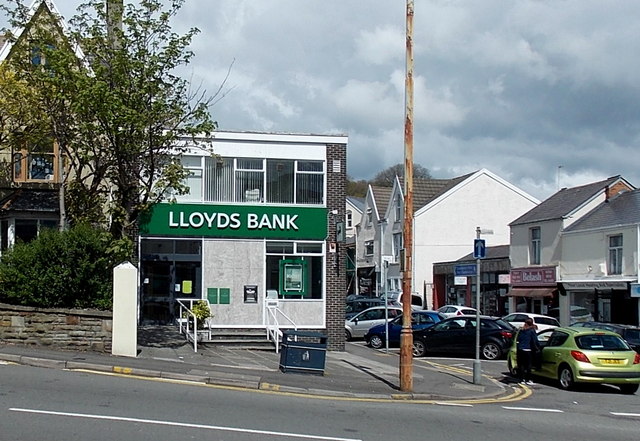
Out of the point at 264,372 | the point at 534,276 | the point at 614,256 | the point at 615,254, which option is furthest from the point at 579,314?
the point at 264,372

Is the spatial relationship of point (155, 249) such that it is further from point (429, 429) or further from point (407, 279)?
point (429, 429)

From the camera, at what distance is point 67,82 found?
770 inches

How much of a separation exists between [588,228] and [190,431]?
31.5 meters

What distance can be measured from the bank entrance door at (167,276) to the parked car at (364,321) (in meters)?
9.73

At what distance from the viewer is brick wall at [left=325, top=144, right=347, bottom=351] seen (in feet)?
84.8

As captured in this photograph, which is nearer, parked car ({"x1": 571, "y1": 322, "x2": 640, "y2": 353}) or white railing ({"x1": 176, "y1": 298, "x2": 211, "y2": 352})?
white railing ({"x1": 176, "y1": 298, "x2": 211, "y2": 352})

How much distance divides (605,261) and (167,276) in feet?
67.8

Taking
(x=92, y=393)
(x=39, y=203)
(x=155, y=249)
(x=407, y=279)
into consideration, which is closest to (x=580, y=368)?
(x=407, y=279)

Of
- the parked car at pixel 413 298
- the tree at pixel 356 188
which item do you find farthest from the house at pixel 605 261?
the tree at pixel 356 188

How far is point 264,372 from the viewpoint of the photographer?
1808 cm

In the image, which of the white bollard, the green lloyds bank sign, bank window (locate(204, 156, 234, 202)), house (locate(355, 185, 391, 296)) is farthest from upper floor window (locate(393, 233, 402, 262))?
the white bollard

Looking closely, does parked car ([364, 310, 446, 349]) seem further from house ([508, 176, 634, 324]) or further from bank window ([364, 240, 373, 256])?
bank window ([364, 240, 373, 256])

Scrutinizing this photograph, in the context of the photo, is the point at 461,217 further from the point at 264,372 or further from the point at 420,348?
the point at 264,372

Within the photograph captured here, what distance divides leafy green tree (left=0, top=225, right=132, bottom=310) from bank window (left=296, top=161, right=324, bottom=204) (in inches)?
288
